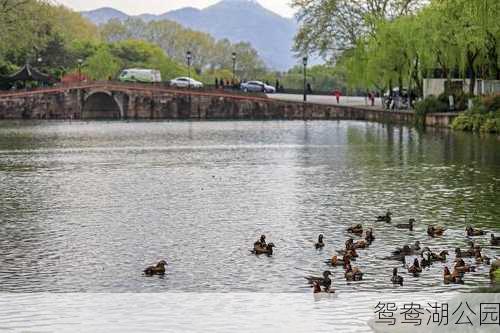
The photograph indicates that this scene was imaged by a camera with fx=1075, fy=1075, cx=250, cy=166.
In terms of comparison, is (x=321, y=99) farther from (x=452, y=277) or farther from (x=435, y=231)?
(x=452, y=277)

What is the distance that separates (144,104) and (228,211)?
89.6 meters

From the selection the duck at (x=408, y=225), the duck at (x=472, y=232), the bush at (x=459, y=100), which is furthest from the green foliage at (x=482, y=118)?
the duck at (x=472, y=232)

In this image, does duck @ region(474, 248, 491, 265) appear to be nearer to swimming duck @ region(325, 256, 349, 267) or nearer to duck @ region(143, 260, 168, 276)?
swimming duck @ region(325, 256, 349, 267)

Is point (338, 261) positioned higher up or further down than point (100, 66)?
further down

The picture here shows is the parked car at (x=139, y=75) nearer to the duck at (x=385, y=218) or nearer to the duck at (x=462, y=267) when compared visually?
the duck at (x=385, y=218)

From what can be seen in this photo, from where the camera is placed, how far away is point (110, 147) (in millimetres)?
53781

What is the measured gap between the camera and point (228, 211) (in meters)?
25.3

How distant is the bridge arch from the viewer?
11436cm

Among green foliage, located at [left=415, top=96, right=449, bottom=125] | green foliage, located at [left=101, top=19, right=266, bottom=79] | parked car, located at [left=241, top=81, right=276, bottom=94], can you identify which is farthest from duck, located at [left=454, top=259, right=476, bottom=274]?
green foliage, located at [left=101, top=19, right=266, bottom=79]

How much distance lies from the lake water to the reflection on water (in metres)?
0.04

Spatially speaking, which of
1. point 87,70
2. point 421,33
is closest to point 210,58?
point 87,70

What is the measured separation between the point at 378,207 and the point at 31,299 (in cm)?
1211

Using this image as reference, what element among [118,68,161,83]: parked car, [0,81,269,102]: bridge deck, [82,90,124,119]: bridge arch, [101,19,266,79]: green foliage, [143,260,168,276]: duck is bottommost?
[143,260,168,276]: duck

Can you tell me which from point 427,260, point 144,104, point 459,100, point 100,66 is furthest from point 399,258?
point 100,66
